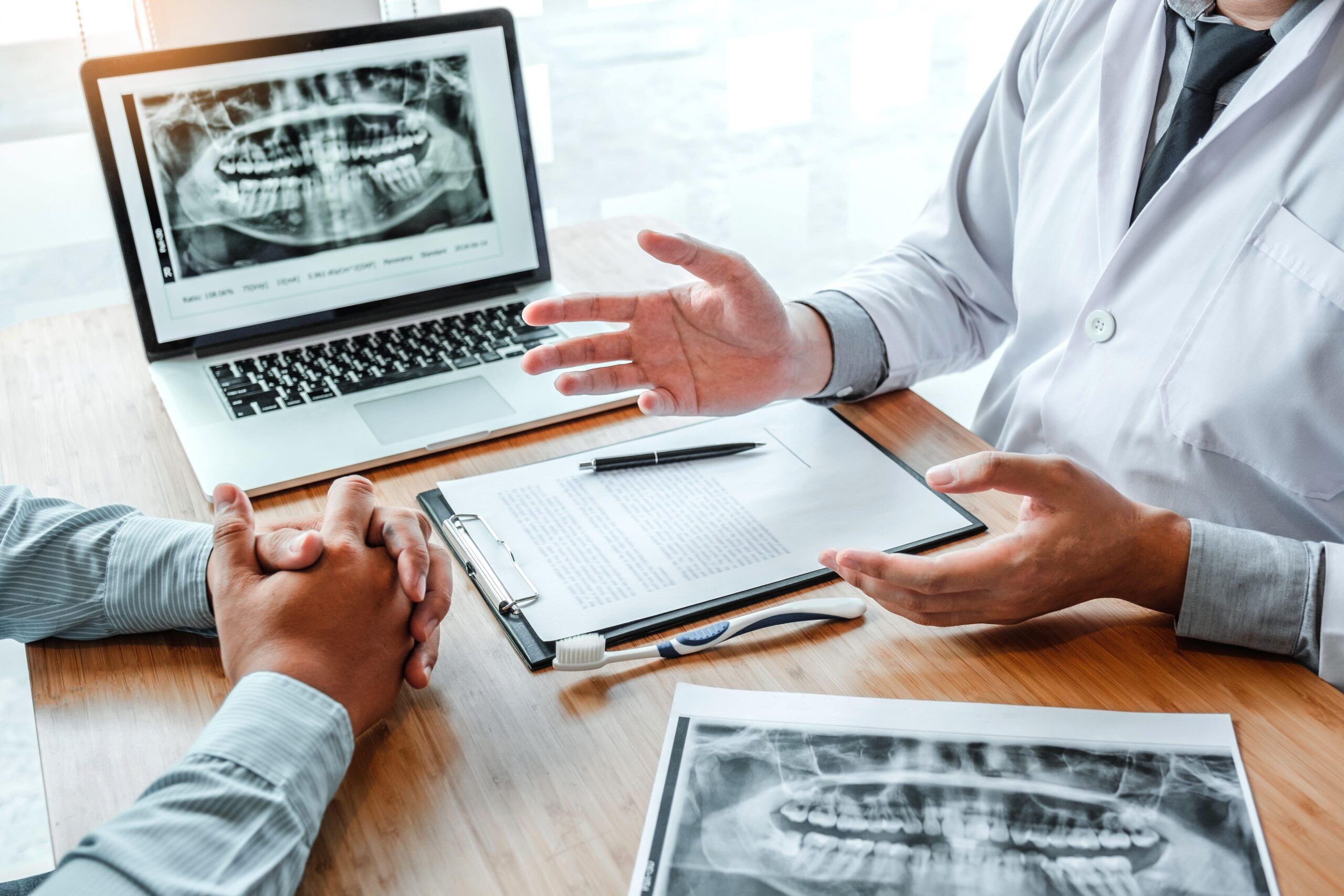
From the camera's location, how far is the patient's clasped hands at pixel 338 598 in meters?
0.76

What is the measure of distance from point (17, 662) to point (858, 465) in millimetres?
1682

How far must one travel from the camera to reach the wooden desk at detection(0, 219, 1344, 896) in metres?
0.67

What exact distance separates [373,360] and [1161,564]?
0.84 metres

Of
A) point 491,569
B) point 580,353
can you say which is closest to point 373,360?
point 580,353

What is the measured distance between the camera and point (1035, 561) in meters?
0.82

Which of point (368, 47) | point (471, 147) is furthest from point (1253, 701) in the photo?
point (368, 47)

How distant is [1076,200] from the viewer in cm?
111

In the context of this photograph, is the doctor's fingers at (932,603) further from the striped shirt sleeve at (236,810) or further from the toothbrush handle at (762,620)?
the striped shirt sleeve at (236,810)

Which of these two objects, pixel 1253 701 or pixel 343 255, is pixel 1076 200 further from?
pixel 343 255

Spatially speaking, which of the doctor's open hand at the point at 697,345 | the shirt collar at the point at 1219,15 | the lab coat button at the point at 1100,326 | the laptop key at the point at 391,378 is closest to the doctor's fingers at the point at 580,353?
the doctor's open hand at the point at 697,345

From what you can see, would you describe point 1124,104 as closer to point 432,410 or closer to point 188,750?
point 432,410

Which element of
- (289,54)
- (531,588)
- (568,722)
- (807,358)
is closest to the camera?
(568,722)

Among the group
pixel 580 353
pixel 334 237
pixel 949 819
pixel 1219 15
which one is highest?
pixel 1219 15

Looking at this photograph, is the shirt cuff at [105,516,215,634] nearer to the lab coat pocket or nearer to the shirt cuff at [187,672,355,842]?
the shirt cuff at [187,672,355,842]
